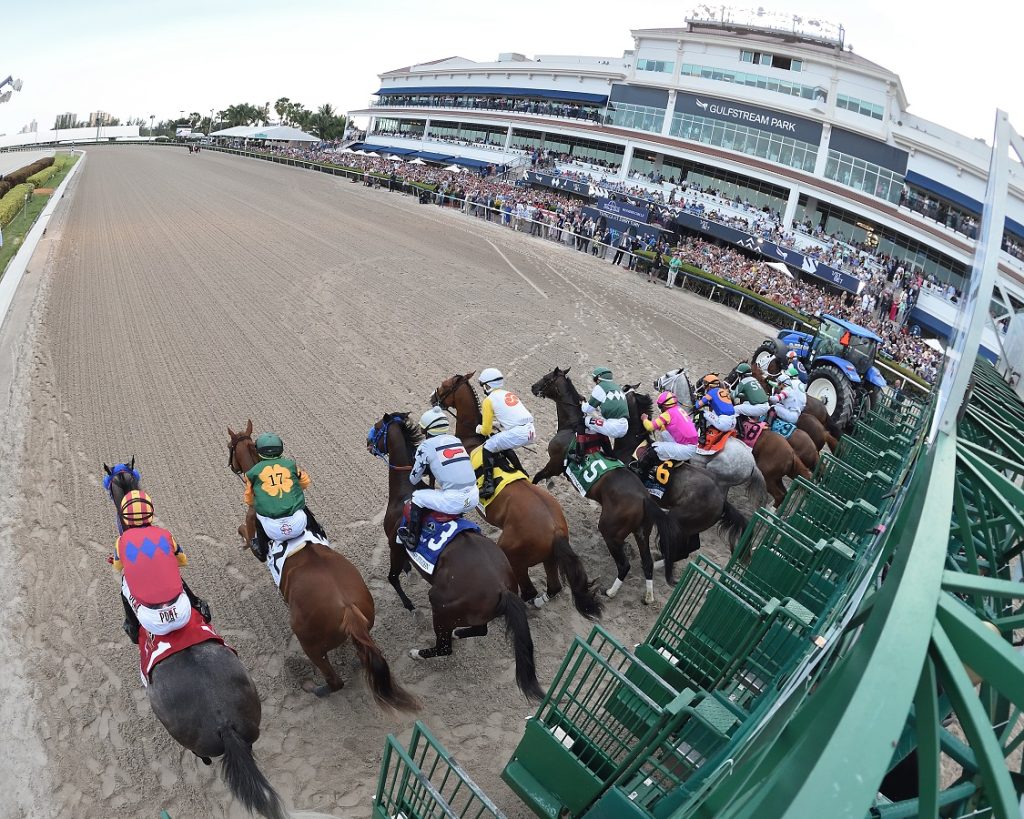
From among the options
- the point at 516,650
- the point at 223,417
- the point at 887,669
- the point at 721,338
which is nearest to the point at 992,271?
the point at 887,669

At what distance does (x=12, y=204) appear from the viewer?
20188 millimetres

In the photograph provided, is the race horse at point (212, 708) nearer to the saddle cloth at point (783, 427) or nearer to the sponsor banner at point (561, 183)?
the saddle cloth at point (783, 427)

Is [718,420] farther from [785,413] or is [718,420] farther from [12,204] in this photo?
[12,204]

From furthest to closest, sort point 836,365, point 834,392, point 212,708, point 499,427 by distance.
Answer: point 836,365 → point 834,392 → point 499,427 → point 212,708

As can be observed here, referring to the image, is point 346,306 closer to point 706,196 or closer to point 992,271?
point 992,271

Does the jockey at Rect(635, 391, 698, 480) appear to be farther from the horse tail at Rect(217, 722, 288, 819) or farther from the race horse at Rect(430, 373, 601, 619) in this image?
the horse tail at Rect(217, 722, 288, 819)

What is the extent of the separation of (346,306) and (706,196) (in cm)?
2507

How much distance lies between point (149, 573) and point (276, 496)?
1016 millimetres

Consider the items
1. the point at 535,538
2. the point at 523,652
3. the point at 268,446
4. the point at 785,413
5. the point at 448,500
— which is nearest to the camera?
the point at 523,652

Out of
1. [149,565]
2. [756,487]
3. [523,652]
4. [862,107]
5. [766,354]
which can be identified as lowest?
[523,652]

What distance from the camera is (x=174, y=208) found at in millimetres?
22203

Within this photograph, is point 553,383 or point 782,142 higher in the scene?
point 782,142

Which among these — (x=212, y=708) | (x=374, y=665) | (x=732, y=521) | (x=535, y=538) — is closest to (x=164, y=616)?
(x=212, y=708)

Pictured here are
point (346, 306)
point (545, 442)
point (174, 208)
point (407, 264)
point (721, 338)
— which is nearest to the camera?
point (545, 442)
